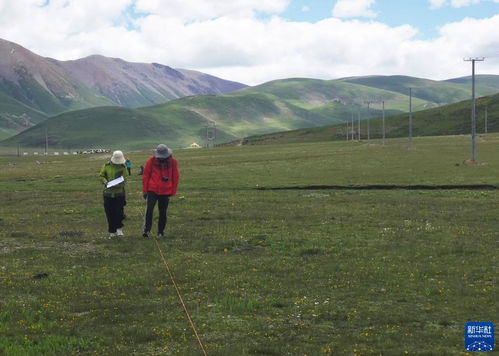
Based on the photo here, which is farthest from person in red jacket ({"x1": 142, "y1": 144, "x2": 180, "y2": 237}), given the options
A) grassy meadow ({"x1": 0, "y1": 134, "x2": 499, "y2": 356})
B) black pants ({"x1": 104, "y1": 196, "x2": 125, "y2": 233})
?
grassy meadow ({"x1": 0, "y1": 134, "x2": 499, "y2": 356})

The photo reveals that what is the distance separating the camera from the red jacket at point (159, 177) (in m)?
Result: 23.2

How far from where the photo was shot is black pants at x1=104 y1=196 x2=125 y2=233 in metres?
23.6

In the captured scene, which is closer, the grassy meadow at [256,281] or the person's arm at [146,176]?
the grassy meadow at [256,281]

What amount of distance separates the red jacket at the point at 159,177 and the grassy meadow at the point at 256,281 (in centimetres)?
203

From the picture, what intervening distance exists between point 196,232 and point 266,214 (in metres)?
6.96

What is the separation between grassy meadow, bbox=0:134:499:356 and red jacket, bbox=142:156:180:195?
6.64 ft

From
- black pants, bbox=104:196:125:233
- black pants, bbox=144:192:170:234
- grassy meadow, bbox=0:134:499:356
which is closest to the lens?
grassy meadow, bbox=0:134:499:356

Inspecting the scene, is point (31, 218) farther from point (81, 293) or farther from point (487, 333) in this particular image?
point (487, 333)

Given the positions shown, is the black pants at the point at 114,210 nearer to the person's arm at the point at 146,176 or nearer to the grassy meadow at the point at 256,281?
the grassy meadow at the point at 256,281

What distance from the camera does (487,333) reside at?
23.4 ft

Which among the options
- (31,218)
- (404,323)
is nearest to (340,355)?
(404,323)

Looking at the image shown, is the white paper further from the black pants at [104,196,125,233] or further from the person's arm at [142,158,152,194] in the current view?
the person's arm at [142,158,152,194]

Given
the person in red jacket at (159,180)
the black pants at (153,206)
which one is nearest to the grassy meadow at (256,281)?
the black pants at (153,206)

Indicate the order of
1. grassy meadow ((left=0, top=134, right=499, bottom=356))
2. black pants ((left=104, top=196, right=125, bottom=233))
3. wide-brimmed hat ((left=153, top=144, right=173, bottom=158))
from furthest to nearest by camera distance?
black pants ((left=104, top=196, right=125, bottom=233))
wide-brimmed hat ((left=153, top=144, right=173, bottom=158))
grassy meadow ((left=0, top=134, right=499, bottom=356))
